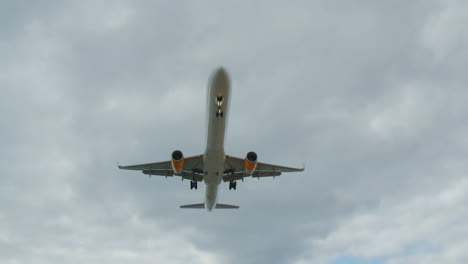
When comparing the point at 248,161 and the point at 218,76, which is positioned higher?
the point at 218,76

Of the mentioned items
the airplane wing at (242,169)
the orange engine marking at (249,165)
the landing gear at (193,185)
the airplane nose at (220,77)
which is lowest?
the orange engine marking at (249,165)

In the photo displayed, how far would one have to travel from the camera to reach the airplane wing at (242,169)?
4162 centimetres

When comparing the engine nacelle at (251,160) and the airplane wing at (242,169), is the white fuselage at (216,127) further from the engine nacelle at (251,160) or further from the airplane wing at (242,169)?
the engine nacelle at (251,160)

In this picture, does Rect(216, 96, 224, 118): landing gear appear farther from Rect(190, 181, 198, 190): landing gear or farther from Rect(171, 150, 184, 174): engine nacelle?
Rect(190, 181, 198, 190): landing gear

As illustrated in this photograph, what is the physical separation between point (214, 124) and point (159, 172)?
39.5 ft

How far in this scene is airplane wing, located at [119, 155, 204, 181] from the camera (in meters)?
41.4

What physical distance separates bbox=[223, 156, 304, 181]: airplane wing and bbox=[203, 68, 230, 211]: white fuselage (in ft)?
4.60

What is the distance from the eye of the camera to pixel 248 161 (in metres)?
38.8

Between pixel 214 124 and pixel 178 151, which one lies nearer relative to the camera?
pixel 214 124

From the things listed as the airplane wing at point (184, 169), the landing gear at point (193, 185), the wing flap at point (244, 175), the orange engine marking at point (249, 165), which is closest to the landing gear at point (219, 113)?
the orange engine marking at point (249, 165)

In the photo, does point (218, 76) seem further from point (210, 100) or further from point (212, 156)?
point (212, 156)

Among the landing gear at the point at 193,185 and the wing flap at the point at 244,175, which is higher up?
the wing flap at the point at 244,175

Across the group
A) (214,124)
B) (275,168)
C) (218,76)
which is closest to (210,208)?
(275,168)

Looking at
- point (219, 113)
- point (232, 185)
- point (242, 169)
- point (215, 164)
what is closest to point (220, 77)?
point (219, 113)
